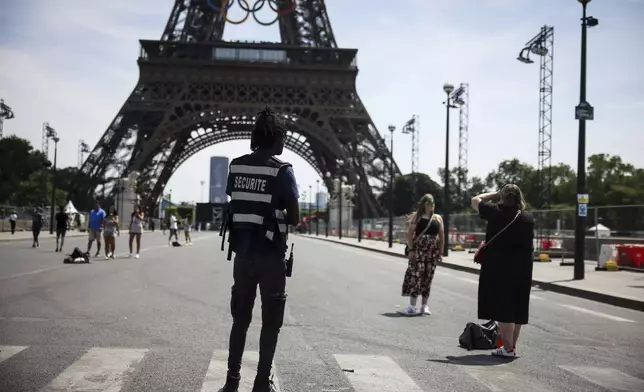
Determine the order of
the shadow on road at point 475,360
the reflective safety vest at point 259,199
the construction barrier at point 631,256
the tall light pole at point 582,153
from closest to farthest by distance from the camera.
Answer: the reflective safety vest at point 259,199
the shadow on road at point 475,360
the tall light pole at point 582,153
the construction barrier at point 631,256

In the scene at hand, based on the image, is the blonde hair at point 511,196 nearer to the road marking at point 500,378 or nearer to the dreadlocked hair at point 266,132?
the road marking at point 500,378

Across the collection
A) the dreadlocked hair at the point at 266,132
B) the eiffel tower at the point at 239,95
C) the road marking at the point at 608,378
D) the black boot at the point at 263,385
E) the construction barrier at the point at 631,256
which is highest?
the eiffel tower at the point at 239,95

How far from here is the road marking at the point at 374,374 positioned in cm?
536

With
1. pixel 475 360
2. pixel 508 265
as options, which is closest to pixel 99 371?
pixel 475 360

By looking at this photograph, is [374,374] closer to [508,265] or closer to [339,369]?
[339,369]

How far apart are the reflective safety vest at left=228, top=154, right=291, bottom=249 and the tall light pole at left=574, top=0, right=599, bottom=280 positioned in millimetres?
13111

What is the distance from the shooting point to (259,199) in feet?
15.0

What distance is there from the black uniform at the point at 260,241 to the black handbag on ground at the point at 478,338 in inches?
128

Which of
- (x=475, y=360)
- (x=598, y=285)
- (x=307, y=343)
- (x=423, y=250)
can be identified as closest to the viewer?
(x=475, y=360)

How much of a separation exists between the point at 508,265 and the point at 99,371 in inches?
150

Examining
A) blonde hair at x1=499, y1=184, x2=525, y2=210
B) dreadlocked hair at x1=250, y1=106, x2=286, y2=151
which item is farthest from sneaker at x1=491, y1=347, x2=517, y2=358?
dreadlocked hair at x1=250, y1=106, x2=286, y2=151

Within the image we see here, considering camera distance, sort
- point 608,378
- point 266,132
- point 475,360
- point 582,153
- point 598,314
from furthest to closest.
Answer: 1. point 582,153
2. point 598,314
3. point 475,360
4. point 608,378
5. point 266,132

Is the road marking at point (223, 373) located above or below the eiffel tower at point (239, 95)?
below

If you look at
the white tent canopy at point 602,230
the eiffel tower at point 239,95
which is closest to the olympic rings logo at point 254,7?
the eiffel tower at point 239,95
